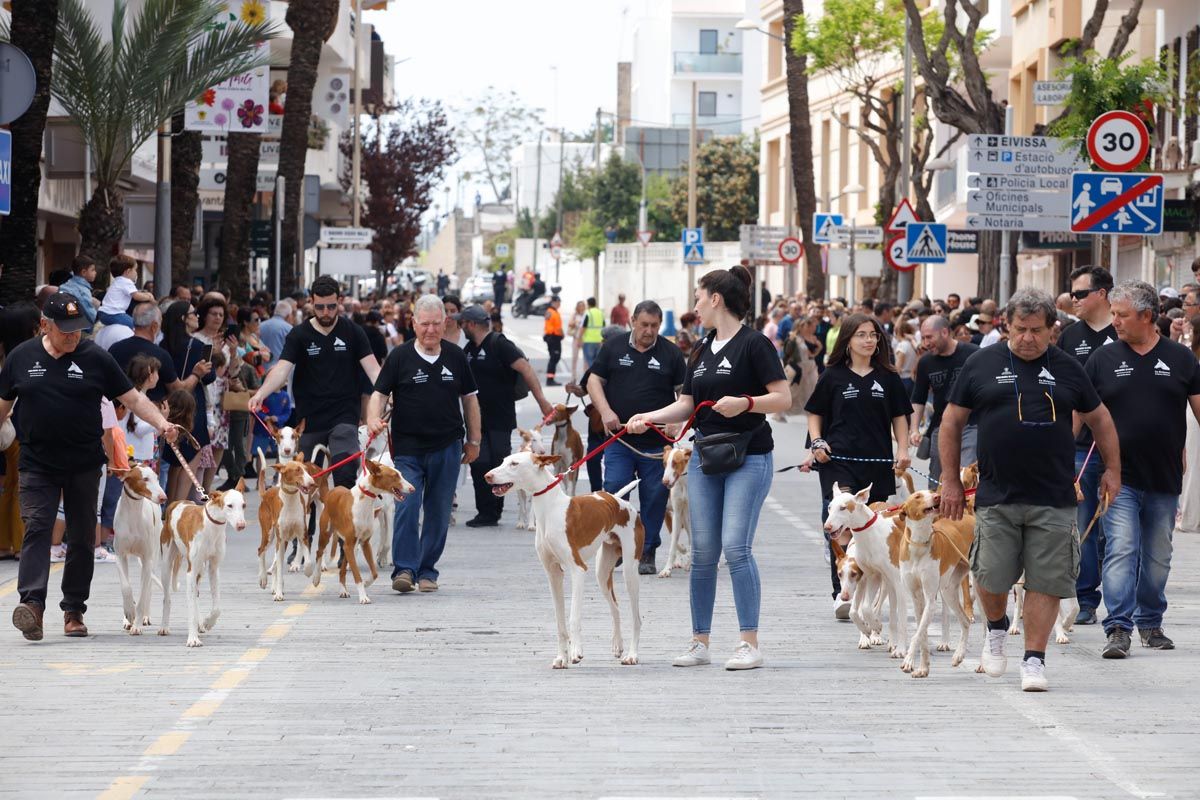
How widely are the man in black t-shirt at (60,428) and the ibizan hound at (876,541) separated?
3.85 m

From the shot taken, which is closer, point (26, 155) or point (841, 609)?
point (841, 609)

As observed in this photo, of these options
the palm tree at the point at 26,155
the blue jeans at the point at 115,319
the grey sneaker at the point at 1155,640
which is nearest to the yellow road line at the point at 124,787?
the grey sneaker at the point at 1155,640

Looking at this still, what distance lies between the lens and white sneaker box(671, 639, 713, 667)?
1101 centimetres

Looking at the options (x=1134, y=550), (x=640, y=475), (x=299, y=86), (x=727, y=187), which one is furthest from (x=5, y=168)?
(x=727, y=187)

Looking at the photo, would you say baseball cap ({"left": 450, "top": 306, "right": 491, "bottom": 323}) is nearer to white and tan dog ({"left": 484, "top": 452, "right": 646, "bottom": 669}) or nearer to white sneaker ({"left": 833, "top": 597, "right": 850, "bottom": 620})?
white sneaker ({"left": 833, "top": 597, "right": 850, "bottom": 620})

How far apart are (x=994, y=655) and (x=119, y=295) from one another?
11474 millimetres

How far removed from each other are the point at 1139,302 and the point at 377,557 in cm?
678

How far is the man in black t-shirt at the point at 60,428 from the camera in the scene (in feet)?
39.0

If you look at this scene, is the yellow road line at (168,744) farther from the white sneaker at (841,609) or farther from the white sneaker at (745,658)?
the white sneaker at (841,609)

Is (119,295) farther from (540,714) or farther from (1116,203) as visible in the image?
(540,714)

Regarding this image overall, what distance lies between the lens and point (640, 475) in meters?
15.2

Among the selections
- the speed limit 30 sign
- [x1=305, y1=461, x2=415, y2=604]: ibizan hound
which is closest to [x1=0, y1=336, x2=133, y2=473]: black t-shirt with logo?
[x1=305, y1=461, x2=415, y2=604]: ibizan hound

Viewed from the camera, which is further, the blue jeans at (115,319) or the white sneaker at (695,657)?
the blue jeans at (115,319)

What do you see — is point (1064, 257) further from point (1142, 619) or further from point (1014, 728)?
point (1014, 728)
